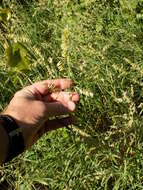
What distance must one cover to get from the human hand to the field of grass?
92 millimetres

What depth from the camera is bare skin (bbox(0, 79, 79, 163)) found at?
1924 millimetres

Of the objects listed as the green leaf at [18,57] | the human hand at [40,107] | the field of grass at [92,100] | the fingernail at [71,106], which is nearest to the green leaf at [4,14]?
the field of grass at [92,100]

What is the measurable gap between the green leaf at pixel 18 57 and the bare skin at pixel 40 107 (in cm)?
56

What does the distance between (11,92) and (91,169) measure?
34.9 inches

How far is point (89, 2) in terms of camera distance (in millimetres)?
3119

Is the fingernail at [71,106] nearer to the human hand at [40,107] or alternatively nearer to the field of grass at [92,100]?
the human hand at [40,107]

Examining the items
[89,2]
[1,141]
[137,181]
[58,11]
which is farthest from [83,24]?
[1,141]

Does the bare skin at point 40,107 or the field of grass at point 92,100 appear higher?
the bare skin at point 40,107

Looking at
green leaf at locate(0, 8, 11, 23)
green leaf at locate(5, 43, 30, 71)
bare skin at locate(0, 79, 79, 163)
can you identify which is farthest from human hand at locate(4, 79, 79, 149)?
green leaf at locate(0, 8, 11, 23)

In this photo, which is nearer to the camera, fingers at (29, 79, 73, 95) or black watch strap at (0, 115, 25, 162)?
black watch strap at (0, 115, 25, 162)

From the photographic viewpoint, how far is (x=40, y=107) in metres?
1.95

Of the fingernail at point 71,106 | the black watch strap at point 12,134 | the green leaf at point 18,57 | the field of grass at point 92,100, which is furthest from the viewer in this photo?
the green leaf at point 18,57

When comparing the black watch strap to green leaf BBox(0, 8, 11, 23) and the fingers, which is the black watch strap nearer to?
the fingers

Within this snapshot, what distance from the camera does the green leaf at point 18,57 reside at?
265cm
